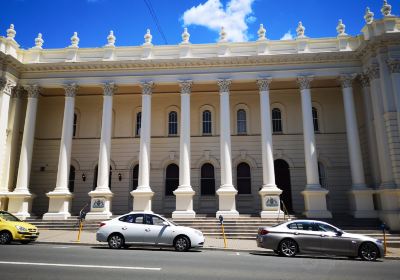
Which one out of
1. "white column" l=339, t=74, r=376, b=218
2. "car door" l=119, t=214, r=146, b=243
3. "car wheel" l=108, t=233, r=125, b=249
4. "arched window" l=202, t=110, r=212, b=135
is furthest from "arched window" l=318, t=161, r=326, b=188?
"car wheel" l=108, t=233, r=125, b=249

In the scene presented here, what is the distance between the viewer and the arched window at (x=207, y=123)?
2489 centimetres

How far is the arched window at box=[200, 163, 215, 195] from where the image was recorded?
77.8 ft

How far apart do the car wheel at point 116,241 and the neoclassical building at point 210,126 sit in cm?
752

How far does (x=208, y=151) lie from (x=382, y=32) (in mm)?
13514

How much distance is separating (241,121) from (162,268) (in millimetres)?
18131

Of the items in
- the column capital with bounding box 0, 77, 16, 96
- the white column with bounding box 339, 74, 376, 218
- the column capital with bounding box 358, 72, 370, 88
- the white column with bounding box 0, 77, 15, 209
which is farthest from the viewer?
the column capital with bounding box 0, 77, 16, 96

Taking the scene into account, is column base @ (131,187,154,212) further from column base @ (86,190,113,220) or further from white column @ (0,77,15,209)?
white column @ (0,77,15,209)

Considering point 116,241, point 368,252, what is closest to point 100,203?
point 116,241

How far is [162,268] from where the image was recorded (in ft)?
25.9

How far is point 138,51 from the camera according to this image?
2231cm

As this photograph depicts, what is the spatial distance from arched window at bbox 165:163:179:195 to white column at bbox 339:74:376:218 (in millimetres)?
11942

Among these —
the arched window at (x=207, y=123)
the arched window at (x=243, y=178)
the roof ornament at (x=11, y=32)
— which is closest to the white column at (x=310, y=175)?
the arched window at (x=243, y=178)

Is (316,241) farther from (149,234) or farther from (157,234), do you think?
(149,234)

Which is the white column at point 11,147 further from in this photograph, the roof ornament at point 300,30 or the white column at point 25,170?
the roof ornament at point 300,30
